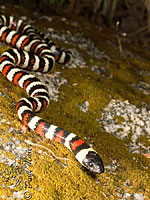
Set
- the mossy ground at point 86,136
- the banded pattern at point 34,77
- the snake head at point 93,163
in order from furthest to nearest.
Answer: the banded pattern at point 34,77
the snake head at point 93,163
the mossy ground at point 86,136

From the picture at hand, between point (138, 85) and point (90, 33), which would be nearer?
point (138, 85)

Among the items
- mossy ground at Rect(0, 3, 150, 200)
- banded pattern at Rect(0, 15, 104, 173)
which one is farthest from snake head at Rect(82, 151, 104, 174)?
mossy ground at Rect(0, 3, 150, 200)

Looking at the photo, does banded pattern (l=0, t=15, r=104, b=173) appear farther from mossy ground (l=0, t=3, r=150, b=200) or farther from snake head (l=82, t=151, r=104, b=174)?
mossy ground (l=0, t=3, r=150, b=200)

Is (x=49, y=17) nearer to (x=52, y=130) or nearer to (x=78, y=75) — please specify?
(x=78, y=75)

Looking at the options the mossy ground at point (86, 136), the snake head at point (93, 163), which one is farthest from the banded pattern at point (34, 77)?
the mossy ground at point (86, 136)

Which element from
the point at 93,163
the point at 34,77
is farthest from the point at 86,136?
the point at 34,77

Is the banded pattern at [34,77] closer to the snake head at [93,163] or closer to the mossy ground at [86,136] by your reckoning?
the snake head at [93,163]

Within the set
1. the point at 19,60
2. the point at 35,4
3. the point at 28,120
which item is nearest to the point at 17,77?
the point at 19,60
